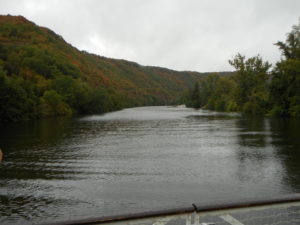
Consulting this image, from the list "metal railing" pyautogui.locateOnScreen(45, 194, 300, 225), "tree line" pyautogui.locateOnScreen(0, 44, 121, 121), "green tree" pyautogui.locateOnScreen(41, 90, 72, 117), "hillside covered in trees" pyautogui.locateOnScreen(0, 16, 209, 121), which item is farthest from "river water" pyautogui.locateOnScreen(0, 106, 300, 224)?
"green tree" pyautogui.locateOnScreen(41, 90, 72, 117)

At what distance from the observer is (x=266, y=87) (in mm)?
89312

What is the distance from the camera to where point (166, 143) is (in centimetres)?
2938

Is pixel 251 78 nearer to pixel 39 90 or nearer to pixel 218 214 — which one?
pixel 39 90

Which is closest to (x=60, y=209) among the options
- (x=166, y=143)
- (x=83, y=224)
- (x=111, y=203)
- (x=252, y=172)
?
(x=111, y=203)

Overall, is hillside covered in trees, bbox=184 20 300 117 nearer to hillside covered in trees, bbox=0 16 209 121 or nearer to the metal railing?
hillside covered in trees, bbox=0 16 209 121

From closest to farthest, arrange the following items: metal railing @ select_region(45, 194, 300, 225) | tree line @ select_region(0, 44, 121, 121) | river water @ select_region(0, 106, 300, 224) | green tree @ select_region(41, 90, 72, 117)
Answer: metal railing @ select_region(45, 194, 300, 225), river water @ select_region(0, 106, 300, 224), tree line @ select_region(0, 44, 121, 121), green tree @ select_region(41, 90, 72, 117)

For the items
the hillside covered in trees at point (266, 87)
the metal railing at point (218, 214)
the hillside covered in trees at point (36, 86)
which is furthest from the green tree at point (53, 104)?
the metal railing at point (218, 214)

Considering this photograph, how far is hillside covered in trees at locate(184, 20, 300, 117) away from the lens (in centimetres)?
6719

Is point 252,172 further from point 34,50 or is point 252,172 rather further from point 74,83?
point 34,50

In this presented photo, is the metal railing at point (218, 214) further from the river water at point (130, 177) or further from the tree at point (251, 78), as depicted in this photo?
the tree at point (251, 78)

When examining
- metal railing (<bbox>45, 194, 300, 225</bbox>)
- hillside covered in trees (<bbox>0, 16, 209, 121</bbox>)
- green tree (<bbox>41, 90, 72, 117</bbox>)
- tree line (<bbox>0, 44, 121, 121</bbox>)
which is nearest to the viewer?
metal railing (<bbox>45, 194, 300, 225</bbox>)

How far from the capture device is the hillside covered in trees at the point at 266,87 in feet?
220

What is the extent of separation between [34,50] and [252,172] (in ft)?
397

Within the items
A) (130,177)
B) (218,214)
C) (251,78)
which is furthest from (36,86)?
(218,214)
